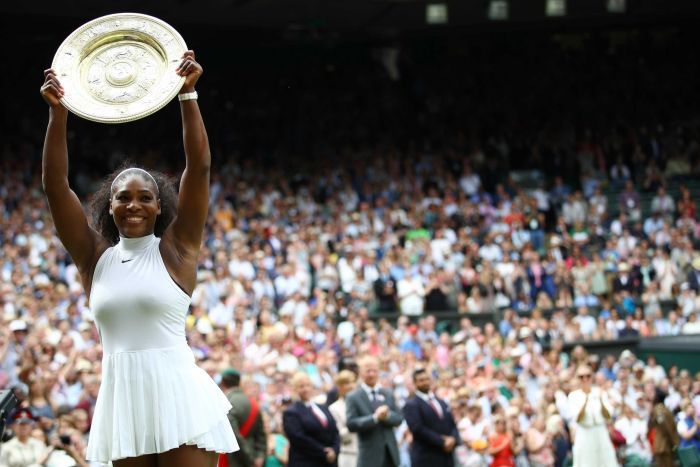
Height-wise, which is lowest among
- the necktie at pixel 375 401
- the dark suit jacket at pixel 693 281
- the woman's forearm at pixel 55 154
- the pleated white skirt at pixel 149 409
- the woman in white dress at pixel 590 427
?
the woman in white dress at pixel 590 427

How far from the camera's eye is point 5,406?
4.70m

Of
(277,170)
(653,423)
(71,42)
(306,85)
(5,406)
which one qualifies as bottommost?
(653,423)

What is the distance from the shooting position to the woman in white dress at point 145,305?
3.71 m

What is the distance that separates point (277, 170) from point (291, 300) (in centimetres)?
718

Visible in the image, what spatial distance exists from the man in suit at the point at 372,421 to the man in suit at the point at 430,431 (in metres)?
0.15

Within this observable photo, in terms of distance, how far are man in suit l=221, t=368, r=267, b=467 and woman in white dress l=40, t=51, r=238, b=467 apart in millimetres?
4847

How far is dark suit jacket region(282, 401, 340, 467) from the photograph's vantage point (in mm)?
9070

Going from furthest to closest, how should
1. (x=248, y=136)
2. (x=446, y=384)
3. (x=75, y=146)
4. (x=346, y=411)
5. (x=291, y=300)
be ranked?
(x=248, y=136), (x=75, y=146), (x=291, y=300), (x=446, y=384), (x=346, y=411)

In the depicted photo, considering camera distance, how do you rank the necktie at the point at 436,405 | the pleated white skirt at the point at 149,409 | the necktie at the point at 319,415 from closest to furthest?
the pleated white skirt at the point at 149,409
the necktie at the point at 319,415
the necktie at the point at 436,405

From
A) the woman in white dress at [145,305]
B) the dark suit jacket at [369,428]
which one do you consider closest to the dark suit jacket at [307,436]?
the dark suit jacket at [369,428]

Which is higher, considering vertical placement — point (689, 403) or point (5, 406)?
point (5, 406)

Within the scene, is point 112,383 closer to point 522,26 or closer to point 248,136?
point 248,136

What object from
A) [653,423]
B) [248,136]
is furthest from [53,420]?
[248,136]

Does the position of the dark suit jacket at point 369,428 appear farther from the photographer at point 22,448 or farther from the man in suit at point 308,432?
the photographer at point 22,448
